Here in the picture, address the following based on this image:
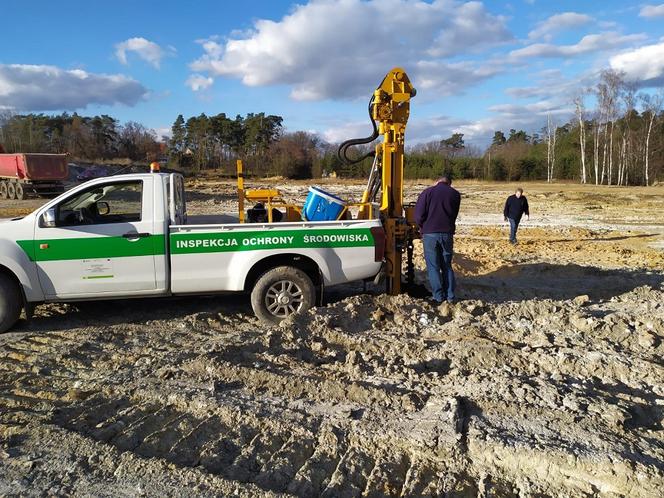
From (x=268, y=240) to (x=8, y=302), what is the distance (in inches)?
124

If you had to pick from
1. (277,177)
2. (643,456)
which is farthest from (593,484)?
(277,177)

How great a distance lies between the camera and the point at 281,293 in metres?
6.57

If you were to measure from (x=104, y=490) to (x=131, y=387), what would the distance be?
1480mm

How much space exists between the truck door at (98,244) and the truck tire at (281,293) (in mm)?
1303

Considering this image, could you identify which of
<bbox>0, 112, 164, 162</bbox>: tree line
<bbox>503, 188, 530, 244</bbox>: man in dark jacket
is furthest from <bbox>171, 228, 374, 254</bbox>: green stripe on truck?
<bbox>0, 112, 164, 162</bbox>: tree line

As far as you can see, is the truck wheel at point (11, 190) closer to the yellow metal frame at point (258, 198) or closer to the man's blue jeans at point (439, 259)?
the yellow metal frame at point (258, 198)

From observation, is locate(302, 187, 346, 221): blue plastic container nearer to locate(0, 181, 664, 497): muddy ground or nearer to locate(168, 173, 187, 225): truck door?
locate(0, 181, 664, 497): muddy ground

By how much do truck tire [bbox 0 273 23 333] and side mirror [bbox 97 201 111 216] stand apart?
4.23ft

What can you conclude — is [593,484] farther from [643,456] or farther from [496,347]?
[496,347]

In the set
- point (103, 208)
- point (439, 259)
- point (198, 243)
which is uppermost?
point (103, 208)

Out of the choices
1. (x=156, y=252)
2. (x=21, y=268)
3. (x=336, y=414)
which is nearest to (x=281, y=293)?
(x=156, y=252)

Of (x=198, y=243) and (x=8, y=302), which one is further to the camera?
(x=198, y=243)

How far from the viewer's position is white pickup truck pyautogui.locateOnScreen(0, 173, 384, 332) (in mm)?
6129

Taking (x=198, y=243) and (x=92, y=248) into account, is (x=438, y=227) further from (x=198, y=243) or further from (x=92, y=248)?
(x=92, y=248)
